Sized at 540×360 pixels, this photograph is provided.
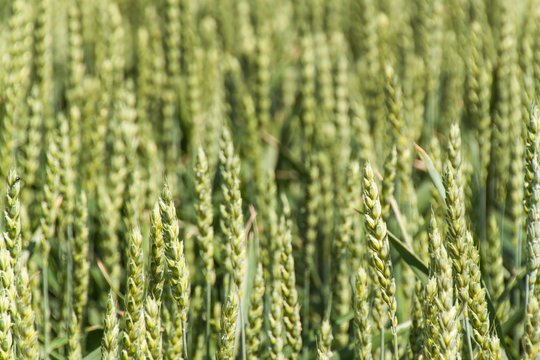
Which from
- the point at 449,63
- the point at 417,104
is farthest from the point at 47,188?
the point at 449,63

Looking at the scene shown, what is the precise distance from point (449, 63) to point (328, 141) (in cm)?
71

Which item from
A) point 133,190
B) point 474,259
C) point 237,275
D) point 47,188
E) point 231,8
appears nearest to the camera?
point 474,259

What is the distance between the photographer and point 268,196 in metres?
1.84

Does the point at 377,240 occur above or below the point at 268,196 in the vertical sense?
below

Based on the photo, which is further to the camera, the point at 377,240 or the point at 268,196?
the point at 268,196

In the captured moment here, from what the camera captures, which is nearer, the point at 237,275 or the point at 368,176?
the point at 368,176

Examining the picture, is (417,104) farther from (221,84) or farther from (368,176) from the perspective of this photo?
(368,176)

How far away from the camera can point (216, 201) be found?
78.7 inches

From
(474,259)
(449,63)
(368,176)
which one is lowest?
(474,259)

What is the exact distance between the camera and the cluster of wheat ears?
1177 millimetres

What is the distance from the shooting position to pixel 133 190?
159 centimetres

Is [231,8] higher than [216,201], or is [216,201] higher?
[231,8]

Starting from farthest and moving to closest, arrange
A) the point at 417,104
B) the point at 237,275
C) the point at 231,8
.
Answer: the point at 231,8 < the point at 417,104 < the point at 237,275

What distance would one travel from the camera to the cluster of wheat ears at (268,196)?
3.86ft
